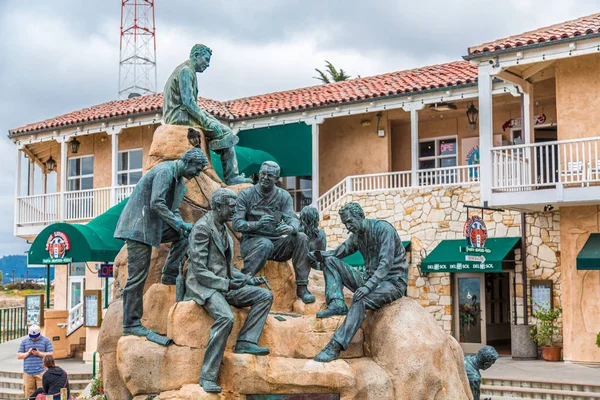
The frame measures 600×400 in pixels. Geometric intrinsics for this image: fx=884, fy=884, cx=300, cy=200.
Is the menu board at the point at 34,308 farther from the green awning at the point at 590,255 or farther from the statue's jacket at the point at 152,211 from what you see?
the statue's jacket at the point at 152,211

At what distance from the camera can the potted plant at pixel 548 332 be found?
2005cm

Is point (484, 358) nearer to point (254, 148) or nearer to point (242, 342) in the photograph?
point (242, 342)

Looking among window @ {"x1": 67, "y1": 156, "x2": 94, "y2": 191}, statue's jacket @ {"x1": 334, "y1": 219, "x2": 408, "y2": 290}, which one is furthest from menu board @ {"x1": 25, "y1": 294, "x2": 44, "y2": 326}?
statue's jacket @ {"x1": 334, "y1": 219, "x2": 408, "y2": 290}

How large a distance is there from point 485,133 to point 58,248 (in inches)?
417

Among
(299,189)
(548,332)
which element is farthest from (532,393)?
(299,189)

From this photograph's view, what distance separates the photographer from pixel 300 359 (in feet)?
31.8

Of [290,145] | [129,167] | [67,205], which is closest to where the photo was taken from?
[290,145]

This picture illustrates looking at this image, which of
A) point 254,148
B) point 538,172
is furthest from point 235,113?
point 538,172

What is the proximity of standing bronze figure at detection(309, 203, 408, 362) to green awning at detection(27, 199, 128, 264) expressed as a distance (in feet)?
37.7

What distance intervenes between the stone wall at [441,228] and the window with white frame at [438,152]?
2869 millimetres

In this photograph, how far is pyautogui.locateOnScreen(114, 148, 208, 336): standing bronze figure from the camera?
9984 millimetres

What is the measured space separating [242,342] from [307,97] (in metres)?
18.3

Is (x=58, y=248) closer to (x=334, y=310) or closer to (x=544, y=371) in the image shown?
(x=544, y=371)

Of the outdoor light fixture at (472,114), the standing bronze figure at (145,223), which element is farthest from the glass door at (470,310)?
the standing bronze figure at (145,223)
